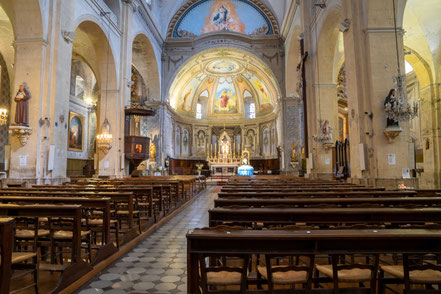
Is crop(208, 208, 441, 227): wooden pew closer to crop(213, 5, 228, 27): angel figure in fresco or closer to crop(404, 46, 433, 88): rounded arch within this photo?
crop(404, 46, 433, 88): rounded arch

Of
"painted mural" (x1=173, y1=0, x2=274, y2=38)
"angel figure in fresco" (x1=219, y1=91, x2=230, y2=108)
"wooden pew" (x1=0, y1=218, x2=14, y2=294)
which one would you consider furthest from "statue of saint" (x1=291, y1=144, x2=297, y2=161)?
"wooden pew" (x1=0, y1=218, x2=14, y2=294)

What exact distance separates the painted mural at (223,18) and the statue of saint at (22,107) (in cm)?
1600

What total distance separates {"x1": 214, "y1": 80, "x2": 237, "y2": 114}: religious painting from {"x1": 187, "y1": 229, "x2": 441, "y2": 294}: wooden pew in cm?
2715

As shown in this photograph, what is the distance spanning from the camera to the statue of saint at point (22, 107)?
7.91 meters

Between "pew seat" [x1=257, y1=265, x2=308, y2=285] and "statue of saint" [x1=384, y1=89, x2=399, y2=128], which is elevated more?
"statue of saint" [x1=384, y1=89, x2=399, y2=128]

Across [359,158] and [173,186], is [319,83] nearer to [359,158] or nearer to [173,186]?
[359,158]

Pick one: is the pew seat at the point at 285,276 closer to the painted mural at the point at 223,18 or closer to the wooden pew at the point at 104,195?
the wooden pew at the point at 104,195

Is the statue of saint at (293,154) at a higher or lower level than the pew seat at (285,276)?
higher

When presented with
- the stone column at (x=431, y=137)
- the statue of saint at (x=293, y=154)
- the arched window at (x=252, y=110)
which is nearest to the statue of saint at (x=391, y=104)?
the stone column at (x=431, y=137)

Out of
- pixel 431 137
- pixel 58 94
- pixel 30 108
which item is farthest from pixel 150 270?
pixel 431 137

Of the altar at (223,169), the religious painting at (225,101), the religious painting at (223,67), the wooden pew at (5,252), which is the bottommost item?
the wooden pew at (5,252)

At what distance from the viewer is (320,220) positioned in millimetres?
2969

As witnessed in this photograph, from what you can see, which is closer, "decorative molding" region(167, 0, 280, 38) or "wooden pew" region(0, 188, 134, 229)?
"wooden pew" region(0, 188, 134, 229)

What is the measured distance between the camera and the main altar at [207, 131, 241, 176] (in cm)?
2420
